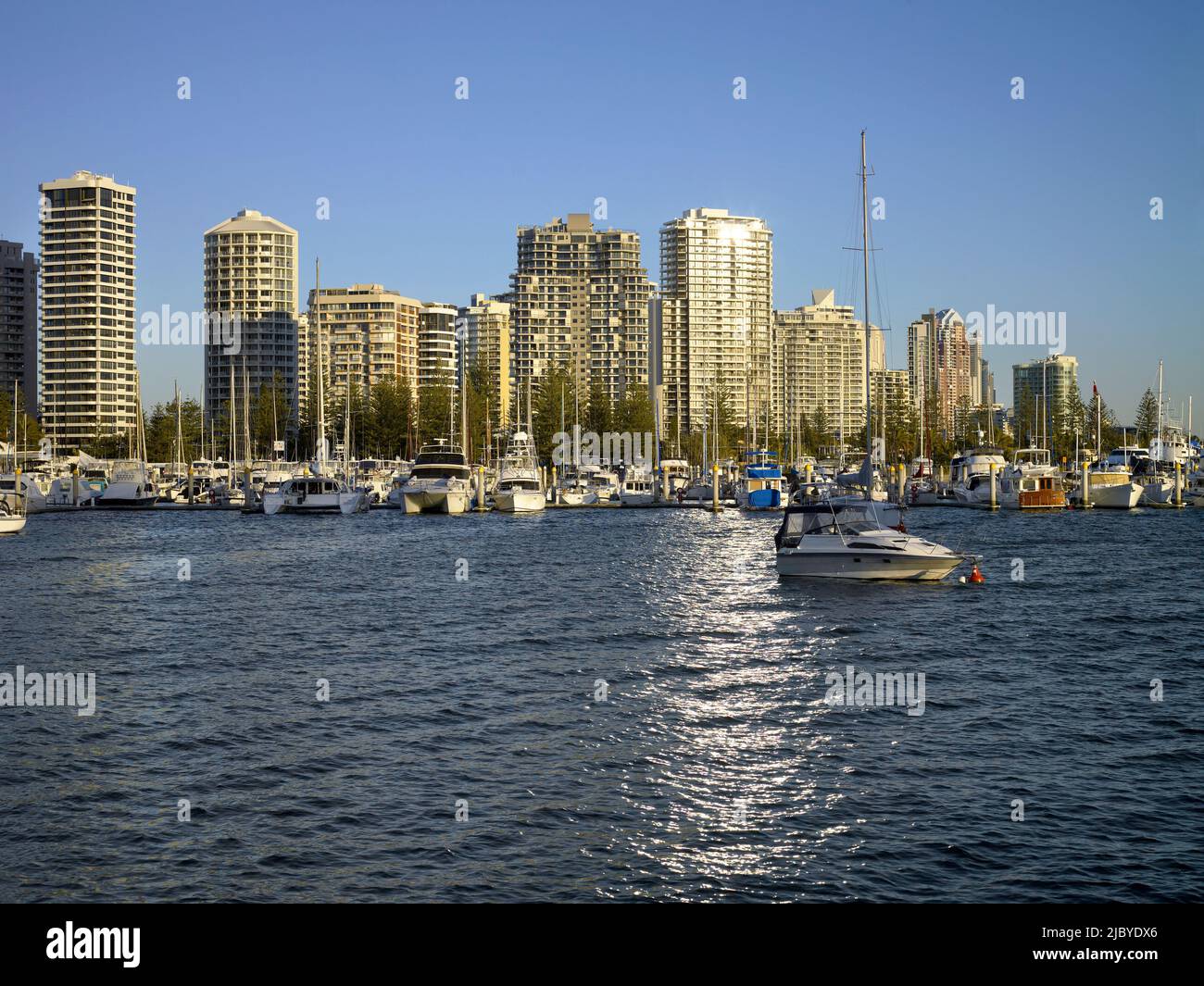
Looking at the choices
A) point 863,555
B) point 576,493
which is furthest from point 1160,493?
point 863,555

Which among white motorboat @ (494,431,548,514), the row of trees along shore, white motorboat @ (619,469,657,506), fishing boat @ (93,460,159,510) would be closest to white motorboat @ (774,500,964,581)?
white motorboat @ (494,431,548,514)

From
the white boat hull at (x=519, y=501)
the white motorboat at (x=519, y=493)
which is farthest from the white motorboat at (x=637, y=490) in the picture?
the white boat hull at (x=519, y=501)

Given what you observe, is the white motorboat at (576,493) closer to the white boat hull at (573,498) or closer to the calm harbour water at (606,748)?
the white boat hull at (573,498)

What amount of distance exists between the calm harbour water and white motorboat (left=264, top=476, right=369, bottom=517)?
4828cm

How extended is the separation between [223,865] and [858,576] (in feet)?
102

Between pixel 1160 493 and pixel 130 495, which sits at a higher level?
pixel 130 495

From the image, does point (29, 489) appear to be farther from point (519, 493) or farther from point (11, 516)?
point (519, 493)

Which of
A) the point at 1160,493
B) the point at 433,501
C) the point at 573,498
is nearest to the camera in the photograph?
the point at 433,501

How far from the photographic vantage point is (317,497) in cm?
9150

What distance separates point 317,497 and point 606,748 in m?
75.5

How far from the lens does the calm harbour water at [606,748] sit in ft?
44.8
